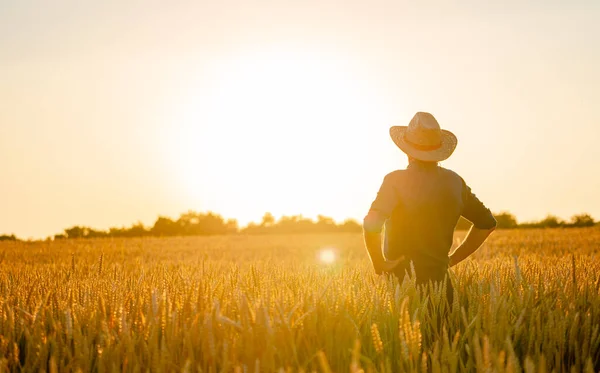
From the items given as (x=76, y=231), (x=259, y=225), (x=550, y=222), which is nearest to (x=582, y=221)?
(x=550, y=222)

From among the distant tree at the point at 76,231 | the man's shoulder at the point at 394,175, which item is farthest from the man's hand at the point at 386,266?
the distant tree at the point at 76,231

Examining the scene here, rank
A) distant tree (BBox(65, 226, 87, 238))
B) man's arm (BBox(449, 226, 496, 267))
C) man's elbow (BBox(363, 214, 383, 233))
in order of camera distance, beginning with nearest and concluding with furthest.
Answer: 1. man's elbow (BBox(363, 214, 383, 233))
2. man's arm (BBox(449, 226, 496, 267))
3. distant tree (BBox(65, 226, 87, 238))

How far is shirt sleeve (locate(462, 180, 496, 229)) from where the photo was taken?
523 cm

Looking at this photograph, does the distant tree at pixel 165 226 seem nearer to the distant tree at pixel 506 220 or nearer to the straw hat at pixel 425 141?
the distant tree at pixel 506 220

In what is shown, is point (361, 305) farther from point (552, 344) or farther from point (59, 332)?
point (59, 332)

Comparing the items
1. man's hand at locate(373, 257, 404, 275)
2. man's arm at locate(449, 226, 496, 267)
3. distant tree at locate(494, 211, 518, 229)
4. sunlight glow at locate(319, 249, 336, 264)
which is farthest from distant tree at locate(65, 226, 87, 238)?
man's hand at locate(373, 257, 404, 275)

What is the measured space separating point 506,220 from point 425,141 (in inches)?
1252

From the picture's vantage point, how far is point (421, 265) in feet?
16.3

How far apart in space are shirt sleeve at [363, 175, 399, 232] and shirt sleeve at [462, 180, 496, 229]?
773 millimetres

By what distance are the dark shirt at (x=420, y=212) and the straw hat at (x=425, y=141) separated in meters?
0.11

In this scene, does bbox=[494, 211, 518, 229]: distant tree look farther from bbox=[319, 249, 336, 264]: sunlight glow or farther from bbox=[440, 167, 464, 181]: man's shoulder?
bbox=[440, 167, 464, 181]: man's shoulder

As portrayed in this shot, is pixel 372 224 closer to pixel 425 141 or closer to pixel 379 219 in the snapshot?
pixel 379 219

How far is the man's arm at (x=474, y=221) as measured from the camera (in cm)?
527

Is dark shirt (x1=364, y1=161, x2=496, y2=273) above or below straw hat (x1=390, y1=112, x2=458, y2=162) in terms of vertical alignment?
below
